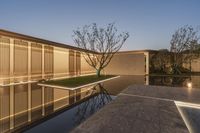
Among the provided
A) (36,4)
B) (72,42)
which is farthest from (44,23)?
(72,42)

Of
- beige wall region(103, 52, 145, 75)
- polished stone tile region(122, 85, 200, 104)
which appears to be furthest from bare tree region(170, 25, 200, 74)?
polished stone tile region(122, 85, 200, 104)

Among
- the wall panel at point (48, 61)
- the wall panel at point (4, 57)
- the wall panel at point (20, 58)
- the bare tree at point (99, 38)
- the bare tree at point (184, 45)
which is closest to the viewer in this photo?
the wall panel at point (4, 57)

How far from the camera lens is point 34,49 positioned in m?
12.3

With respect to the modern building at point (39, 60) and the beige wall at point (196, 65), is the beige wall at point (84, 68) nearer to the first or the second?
the modern building at point (39, 60)

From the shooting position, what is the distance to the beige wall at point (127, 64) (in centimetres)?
2083

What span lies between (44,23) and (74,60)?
5407 mm

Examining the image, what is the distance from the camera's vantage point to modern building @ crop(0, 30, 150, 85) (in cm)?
1024

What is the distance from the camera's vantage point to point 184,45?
64.2 feet

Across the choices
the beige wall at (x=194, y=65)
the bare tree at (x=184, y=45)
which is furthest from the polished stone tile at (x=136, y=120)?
the beige wall at (x=194, y=65)

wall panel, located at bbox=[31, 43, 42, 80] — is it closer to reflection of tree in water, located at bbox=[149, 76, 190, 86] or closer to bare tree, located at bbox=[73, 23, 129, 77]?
Result: bare tree, located at bbox=[73, 23, 129, 77]

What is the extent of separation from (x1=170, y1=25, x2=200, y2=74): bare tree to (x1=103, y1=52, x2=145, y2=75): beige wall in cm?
383

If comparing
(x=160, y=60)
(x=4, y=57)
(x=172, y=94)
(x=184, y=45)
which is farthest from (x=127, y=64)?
(x=172, y=94)

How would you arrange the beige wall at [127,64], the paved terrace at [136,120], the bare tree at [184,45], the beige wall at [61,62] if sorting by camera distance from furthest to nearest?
the beige wall at [127,64] < the bare tree at [184,45] < the beige wall at [61,62] < the paved terrace at [136,120]

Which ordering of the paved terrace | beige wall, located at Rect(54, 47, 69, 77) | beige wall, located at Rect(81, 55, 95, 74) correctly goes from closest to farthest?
the paved terrace → beige wall, located at Rect(54, 47, 69, 77) → beige wall, located at Rect(81, 55, 95, 74)
